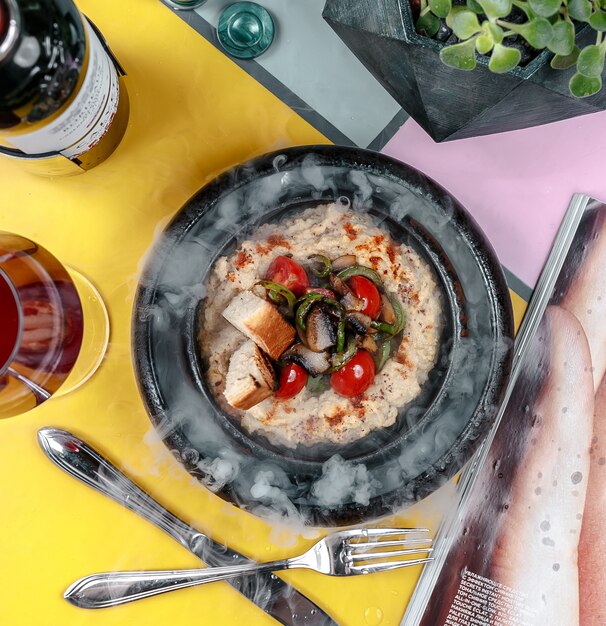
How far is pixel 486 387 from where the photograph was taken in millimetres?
1037

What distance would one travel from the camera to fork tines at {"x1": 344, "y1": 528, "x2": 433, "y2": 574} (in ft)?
3.98

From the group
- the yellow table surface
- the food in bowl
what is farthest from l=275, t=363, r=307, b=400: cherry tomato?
the yellow table surface

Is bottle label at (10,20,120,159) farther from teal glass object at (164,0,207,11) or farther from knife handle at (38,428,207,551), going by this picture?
knife handle at (38,428,207,551)

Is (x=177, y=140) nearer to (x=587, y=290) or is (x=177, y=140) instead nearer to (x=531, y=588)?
(x=587, y=290)

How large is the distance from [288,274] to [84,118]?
373mm

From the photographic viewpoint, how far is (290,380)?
1050 millimetres

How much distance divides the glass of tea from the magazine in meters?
0.76

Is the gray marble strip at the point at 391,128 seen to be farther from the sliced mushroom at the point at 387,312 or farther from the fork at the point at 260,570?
the fork at the point at 260,570

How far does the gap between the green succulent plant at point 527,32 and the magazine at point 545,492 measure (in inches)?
17.7

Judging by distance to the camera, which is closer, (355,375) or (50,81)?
(50,81)

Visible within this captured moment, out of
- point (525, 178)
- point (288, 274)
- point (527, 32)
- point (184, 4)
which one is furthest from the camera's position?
point (525, 178)

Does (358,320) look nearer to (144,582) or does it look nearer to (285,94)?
(285,94)

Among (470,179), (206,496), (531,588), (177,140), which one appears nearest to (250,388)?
(206,496)

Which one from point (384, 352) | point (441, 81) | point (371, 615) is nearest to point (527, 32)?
point (441, 81)
